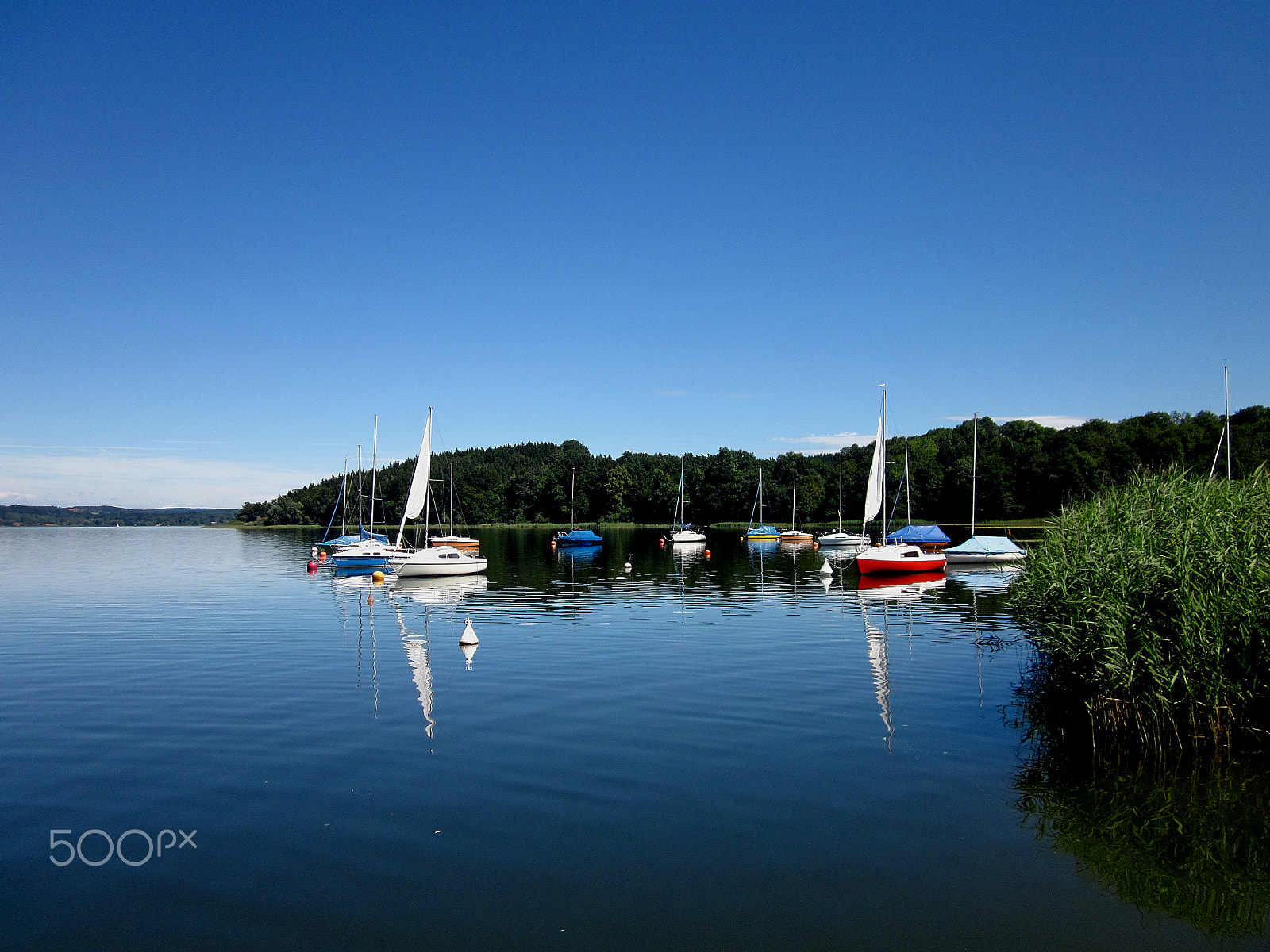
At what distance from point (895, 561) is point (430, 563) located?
2972cm

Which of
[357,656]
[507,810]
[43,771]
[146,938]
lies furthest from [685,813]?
[357,656]

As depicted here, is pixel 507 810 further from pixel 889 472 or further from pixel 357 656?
pixel 889 472

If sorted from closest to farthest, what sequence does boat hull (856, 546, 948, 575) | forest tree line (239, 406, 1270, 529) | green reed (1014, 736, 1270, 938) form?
green reed (1014, 736, 1270, 938)
boat hull (856, 546, 948, 575)
forest tree line (239, 406, 1270, 529)

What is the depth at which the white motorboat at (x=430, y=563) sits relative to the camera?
5434 centimetres

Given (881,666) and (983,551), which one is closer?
(881,666)

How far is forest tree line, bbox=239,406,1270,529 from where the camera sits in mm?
114688

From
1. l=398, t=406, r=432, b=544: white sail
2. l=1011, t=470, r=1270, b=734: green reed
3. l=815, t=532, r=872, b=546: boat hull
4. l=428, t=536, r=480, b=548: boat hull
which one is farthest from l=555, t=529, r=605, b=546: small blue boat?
l=1011, t=470, r=1270, b=734: green reed

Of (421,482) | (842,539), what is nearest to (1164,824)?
(421,482)

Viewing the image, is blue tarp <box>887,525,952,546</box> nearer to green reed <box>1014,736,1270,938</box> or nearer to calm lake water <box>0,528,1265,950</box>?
calm lake water <box>0,528,1265,950</box>

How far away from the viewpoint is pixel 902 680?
72.5 ft

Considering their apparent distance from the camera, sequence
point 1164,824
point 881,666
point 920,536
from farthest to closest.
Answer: point 920,536 → point 881,666 → point 1164,824

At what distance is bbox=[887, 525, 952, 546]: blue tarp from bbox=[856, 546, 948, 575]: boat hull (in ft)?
72.4

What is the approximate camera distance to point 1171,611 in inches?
591

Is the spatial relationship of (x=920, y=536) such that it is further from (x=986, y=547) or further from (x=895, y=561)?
(x=895, y=561)
